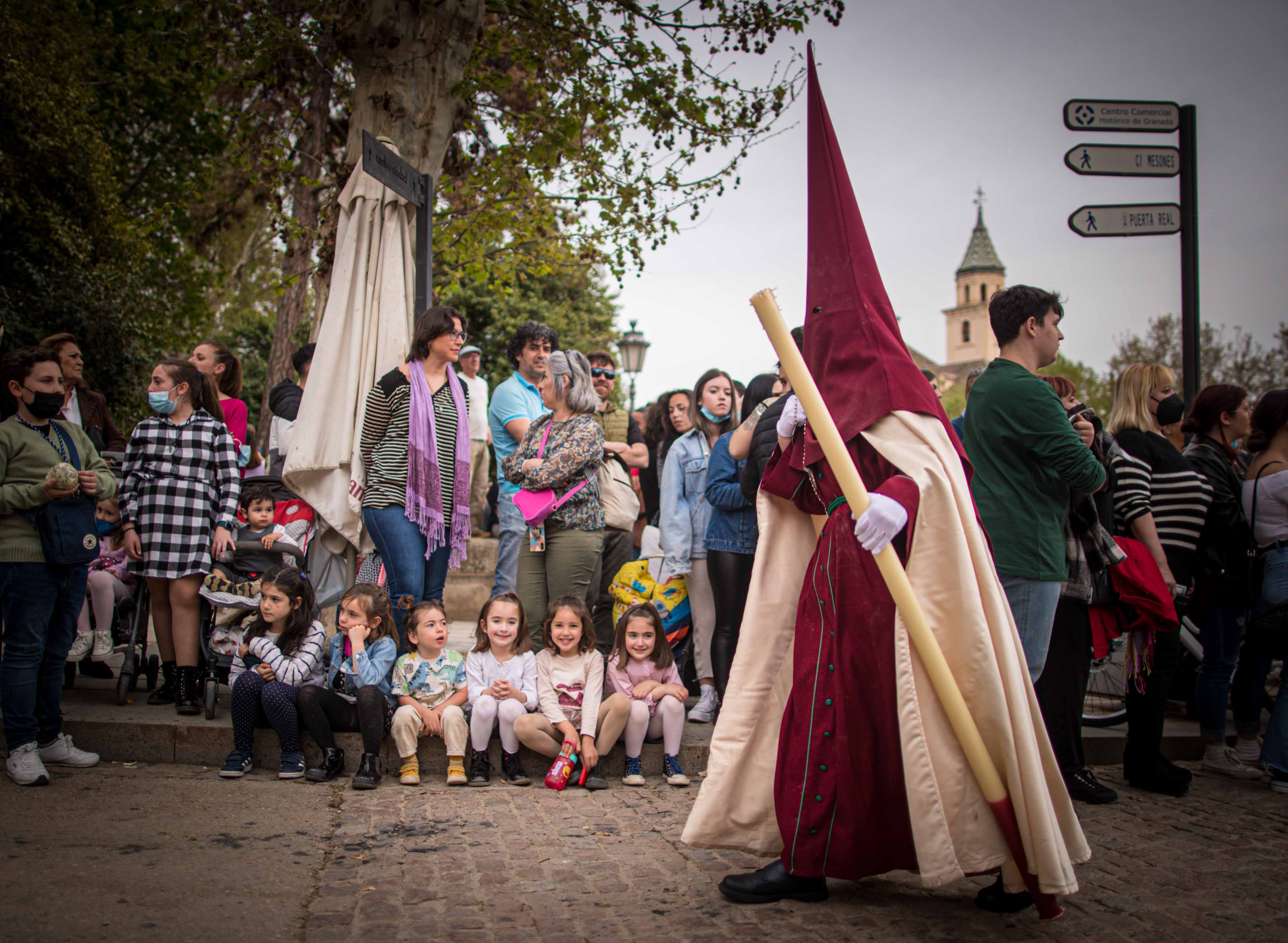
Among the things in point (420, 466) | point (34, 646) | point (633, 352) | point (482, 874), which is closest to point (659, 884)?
point (482, 874)

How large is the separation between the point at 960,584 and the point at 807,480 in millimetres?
652

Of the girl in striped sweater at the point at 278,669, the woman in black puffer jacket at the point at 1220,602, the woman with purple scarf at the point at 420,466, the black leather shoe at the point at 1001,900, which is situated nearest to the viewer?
the black leather shoe at the point at 1001,900

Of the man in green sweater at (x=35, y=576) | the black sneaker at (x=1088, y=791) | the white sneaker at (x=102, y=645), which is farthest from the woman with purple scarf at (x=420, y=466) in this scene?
the black sneaker at (x=1088, y=791)

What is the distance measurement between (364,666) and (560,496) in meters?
1.42

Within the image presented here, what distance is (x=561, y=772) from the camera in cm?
477

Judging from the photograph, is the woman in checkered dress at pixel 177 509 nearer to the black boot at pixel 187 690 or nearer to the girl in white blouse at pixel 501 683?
the black boot at pixel 187 690

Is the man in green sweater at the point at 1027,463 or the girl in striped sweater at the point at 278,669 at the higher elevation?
the man in green sweater at the point at 1027,463

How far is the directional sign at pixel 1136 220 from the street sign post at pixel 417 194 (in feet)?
14.4

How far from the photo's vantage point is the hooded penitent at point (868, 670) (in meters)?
2.92

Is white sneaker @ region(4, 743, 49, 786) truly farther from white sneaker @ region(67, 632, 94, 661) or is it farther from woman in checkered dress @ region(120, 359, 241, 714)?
white sneaker @ region(67, 632, 94, 661)

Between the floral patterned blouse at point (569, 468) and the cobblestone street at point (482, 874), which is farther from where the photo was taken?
the floral patterned blouse at point (569, 468)

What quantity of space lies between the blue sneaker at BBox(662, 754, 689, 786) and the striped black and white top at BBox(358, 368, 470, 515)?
1.76 meters

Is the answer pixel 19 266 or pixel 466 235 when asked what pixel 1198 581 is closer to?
pixel 466 235

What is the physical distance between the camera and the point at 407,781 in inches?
186
